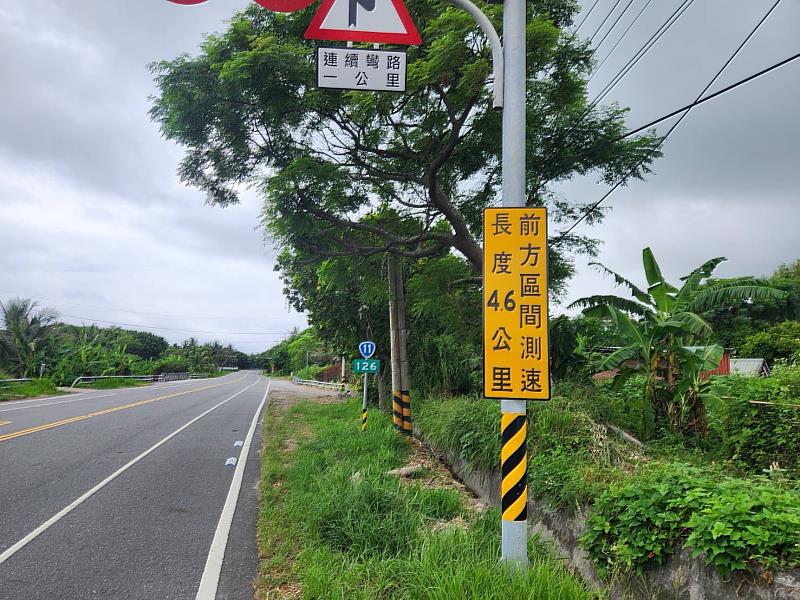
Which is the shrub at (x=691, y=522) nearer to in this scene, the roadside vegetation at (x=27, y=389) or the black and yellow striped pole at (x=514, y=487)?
the black and yellow striped pole at (x=514, y=487)

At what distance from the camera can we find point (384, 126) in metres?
9.72

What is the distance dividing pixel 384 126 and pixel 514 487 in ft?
24.2

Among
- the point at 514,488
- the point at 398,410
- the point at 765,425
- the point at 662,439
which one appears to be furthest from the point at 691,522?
the point at 398,410

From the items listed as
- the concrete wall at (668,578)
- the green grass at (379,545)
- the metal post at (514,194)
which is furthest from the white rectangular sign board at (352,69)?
the concrete wall at (668,578)

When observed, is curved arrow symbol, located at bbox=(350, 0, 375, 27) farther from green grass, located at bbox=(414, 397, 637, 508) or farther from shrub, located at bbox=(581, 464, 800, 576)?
green grass, located at bbox=(414, 397, 637, 508)

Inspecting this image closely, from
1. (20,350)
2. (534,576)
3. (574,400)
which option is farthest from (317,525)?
(20,350)

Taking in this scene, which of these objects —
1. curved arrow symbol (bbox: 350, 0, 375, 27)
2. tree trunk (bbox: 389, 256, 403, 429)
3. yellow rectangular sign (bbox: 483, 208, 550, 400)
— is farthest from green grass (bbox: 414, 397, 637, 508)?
curved arrow symbol (bbox: 350, 0, 375, 27)

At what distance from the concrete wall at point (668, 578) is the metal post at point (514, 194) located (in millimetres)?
756

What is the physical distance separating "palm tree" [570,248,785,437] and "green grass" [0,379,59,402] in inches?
948

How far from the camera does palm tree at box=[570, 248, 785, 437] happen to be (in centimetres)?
734

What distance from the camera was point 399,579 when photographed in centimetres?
417

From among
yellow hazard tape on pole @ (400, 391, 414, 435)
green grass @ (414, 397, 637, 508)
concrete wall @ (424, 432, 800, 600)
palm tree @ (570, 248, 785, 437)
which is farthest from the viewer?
yellow hazard tape on pole @ (400, 391, 414, 435)

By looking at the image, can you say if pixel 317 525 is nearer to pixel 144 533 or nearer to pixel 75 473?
pixel 144 533

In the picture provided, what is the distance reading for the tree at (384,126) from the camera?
7.73 metres
